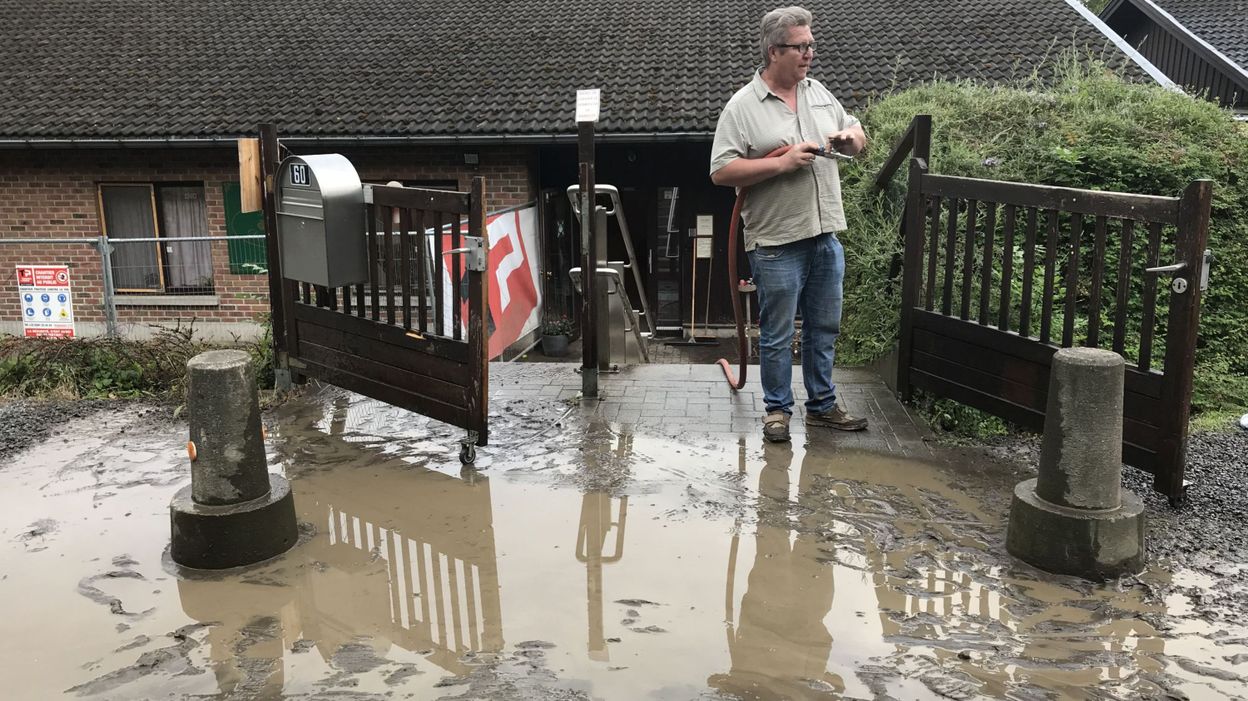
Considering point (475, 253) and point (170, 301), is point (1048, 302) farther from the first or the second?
point (170, 301)

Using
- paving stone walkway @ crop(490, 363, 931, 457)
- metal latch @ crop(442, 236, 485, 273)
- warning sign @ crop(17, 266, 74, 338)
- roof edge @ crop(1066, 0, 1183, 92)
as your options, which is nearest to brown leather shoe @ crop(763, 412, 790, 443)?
paving stone walkway @ crop(490, 363, 931, 457)

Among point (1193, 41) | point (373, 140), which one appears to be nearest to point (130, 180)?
point (373, 140)

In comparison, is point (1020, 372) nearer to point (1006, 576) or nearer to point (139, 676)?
point (1006, 576)

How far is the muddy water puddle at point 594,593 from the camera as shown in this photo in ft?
8.90

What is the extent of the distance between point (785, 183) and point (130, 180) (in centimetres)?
1334

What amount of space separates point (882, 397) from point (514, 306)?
6.45 m

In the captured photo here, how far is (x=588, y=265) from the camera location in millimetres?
5566

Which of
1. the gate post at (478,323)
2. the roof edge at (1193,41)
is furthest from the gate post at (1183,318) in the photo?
the roof edge at (1193,41)

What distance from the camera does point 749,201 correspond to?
15.6 feet

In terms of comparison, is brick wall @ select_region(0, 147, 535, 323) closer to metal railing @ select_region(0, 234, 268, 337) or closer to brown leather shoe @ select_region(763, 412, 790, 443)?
metal railing @ select_region(0, 234, 268, 337)

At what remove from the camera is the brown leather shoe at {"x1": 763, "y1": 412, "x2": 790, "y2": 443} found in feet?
15.6

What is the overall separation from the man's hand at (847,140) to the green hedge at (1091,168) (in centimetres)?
146

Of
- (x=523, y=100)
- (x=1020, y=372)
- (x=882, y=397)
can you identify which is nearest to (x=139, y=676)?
(x=1020, y=372)

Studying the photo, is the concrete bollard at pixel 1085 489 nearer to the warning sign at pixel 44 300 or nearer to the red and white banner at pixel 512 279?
the red and white banner at pixel 512 279
